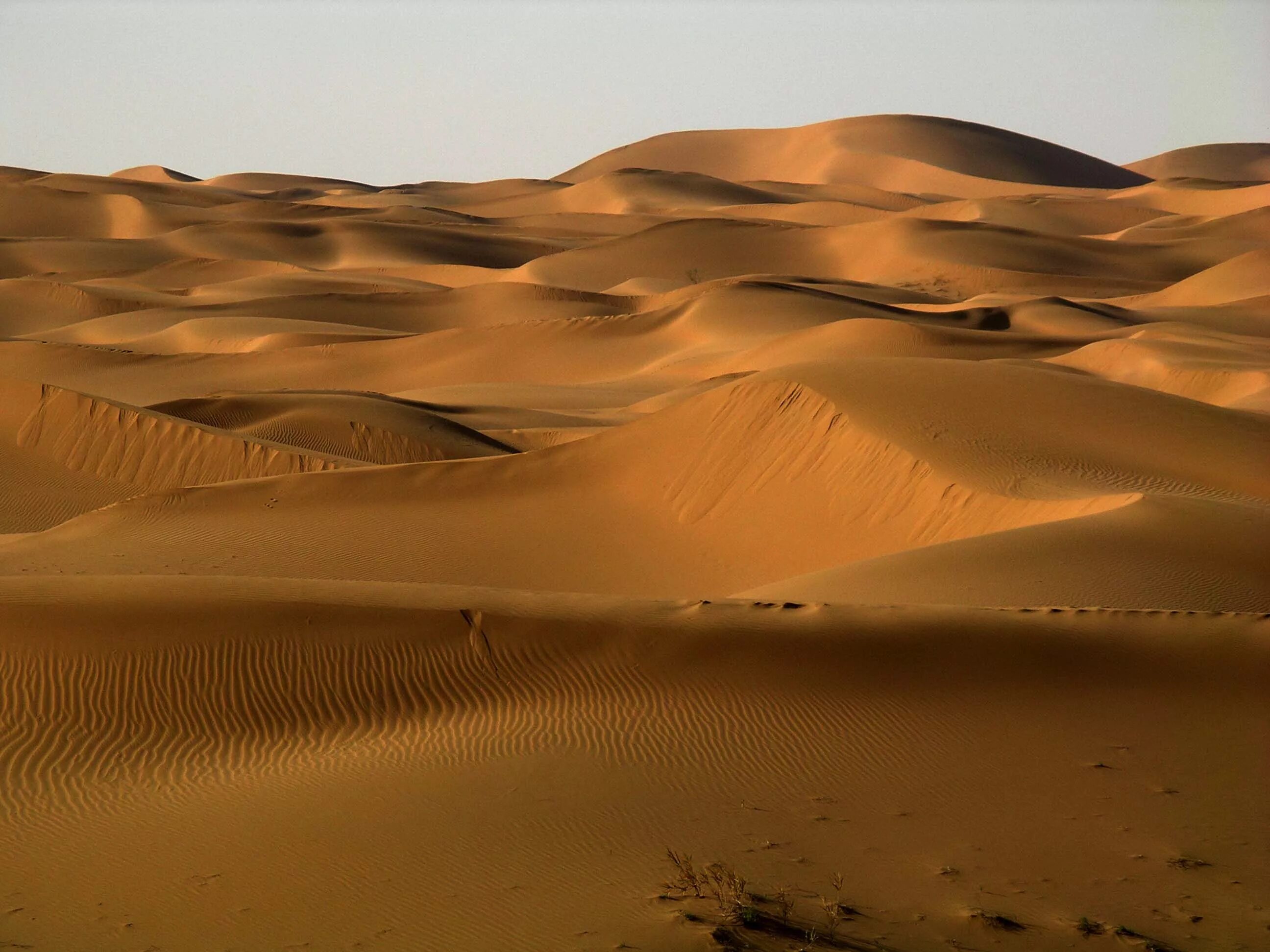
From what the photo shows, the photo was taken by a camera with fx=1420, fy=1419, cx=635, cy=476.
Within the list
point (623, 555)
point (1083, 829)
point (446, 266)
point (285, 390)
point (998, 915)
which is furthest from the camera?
point (446, 266)

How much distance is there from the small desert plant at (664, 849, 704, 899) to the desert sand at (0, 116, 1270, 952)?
0.20 ft

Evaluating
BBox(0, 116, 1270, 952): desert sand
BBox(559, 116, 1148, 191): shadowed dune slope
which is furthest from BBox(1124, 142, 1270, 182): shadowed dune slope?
BBox(0, 116, 1270, 952): desert sand

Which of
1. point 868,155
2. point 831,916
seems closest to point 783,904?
point 831,916

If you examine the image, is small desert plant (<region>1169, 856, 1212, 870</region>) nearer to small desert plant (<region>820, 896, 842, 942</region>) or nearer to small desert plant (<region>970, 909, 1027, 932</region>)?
small desert plant (<region>970, 909, 1027, 932</region>)

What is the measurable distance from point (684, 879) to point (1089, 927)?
62.5 inches

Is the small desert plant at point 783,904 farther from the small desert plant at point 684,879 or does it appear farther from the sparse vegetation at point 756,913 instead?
the small desert plant at point 684,879

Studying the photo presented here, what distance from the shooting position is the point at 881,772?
7.18 meters

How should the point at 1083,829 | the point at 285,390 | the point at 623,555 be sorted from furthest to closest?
the point at 285,390 < the point at 623,555 < the point at 1083,829

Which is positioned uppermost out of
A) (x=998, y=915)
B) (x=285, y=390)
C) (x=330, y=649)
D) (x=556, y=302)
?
(x=556, y=302)

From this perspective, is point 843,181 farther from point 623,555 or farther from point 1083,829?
point 1083,829

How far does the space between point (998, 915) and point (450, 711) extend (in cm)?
357

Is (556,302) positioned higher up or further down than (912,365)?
higher up

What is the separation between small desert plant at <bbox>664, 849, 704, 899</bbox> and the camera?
5.61 metres

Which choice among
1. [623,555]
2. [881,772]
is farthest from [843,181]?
[881,772]
